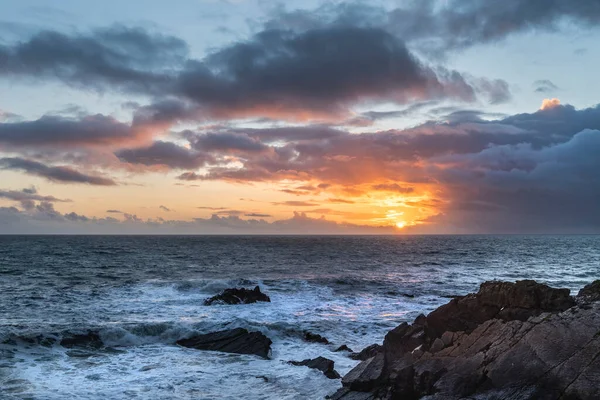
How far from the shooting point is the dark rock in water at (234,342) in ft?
76.1

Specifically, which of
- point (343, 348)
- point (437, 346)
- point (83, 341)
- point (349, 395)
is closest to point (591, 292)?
point (437, 346)

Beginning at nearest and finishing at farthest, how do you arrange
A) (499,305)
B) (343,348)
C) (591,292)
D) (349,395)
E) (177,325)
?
(349,395) < (591,292) < (499,305) < (343,348) < (177,325)

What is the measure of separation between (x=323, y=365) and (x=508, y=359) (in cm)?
911

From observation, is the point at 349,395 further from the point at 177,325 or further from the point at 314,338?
the point at 177,325

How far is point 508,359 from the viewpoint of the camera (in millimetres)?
12875

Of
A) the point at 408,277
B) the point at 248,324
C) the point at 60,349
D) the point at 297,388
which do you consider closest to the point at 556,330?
the point at 297,388

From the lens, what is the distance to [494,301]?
733 inches

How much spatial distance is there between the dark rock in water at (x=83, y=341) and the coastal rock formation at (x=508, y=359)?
15.5m

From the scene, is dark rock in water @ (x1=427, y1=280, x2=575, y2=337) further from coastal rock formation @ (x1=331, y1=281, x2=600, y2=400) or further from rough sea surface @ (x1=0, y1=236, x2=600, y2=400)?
rough sea surface @ (x1=0, y1=236, x2=600, y2=400)

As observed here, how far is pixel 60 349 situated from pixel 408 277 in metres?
46.7

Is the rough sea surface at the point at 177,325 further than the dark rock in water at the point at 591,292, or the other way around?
the rough sea surface at the point at 177,325

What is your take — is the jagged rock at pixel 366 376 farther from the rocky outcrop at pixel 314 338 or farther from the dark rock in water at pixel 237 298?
the dark rock in water at pixel 237 298

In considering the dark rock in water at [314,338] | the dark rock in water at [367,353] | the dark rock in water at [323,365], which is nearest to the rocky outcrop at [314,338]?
the dark rock in water at [314,338]

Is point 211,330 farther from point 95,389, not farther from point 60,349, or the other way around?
point 95,389
